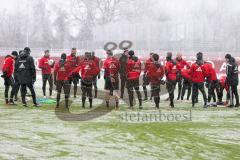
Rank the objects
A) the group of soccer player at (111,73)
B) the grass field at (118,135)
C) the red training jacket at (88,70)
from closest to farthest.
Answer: the grass field at (118,135), the red training jacket at (88,70), the group of soccer player at (111,73)

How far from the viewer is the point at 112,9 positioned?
62656 mm

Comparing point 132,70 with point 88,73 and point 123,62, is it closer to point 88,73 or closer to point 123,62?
point 123,62

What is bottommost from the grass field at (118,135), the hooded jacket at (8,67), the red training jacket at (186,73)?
the grass field at (118,135)

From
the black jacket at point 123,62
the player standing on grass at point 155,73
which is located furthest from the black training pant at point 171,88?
the black jacket at point 123,62

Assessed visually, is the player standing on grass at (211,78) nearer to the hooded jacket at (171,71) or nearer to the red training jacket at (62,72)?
the hooded jacket at (171,71)

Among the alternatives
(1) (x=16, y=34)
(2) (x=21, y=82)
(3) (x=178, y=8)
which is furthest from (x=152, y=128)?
(1) (x=16, y=34)

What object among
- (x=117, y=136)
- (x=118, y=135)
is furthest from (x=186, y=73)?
(x=117, y=136)

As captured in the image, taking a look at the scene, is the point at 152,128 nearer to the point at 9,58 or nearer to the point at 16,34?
the point at 9,58

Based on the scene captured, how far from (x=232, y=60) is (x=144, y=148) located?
28.6ft

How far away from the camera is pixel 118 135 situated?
11055mm

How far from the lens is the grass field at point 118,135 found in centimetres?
912

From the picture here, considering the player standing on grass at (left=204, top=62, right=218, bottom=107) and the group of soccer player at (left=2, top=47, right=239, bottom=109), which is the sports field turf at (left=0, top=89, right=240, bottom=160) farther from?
the player standing on grass at (left=204, top=62, right=218, bottom=107)

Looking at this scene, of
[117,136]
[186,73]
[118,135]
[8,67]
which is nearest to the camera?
[117,136]

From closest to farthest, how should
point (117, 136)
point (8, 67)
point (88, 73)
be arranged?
1. point (117, 136)
2. point (88, 73)
3. point (8, 67)
